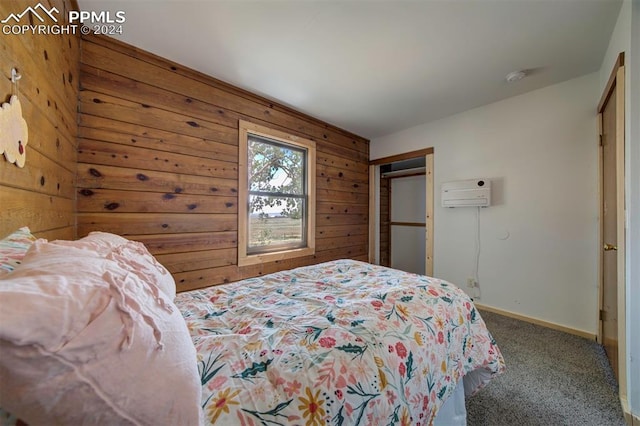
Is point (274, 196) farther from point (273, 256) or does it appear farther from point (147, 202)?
point (147, 202)

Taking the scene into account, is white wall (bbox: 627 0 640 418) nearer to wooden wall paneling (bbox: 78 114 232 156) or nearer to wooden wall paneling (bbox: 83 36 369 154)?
wooden wall paneling (bbox: 83 36 369 154)

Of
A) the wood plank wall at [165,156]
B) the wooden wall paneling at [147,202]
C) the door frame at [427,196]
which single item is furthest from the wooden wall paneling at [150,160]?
the door frame at [427,196]

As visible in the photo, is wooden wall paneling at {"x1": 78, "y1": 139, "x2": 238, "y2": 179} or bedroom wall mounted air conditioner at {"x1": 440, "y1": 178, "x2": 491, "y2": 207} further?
bedroom wall mounted air conditioner at {"x1": 440, "y1": 178, "x2": 491, "y2": 207}

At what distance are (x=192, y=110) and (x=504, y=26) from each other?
253 cm

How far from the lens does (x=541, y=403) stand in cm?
153

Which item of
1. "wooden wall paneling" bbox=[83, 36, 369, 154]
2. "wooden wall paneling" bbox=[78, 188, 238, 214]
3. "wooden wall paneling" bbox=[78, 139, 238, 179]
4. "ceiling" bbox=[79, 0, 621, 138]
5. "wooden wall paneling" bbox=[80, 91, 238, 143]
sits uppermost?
"ceiling" bbox=[79, 0, 621, 138]

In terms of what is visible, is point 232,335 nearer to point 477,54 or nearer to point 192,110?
point 192,110

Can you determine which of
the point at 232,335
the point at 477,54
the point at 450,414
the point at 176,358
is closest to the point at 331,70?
the point at 477,54

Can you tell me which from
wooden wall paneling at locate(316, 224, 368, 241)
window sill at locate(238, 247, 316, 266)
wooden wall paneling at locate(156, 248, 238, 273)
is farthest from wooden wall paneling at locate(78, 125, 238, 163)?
wooden wall paneling at locate(316, 224, 368, 241)

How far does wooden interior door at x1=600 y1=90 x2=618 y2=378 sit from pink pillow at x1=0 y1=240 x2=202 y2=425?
2.63 m

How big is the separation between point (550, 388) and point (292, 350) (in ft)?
6.32

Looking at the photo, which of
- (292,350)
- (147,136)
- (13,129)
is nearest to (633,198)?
(292,350)

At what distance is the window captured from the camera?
263 centimetres

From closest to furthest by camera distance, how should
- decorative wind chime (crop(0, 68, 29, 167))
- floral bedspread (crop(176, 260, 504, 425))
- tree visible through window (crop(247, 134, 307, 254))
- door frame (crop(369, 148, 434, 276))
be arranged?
floral bedspread (crop(176, 260, 504, 425))
decorative wind chime (crop(0, 68, 29, 167))
tree visible through window (crop(247, 134, 307, 254))
door frame (crop(369, 148, 434, 276))
